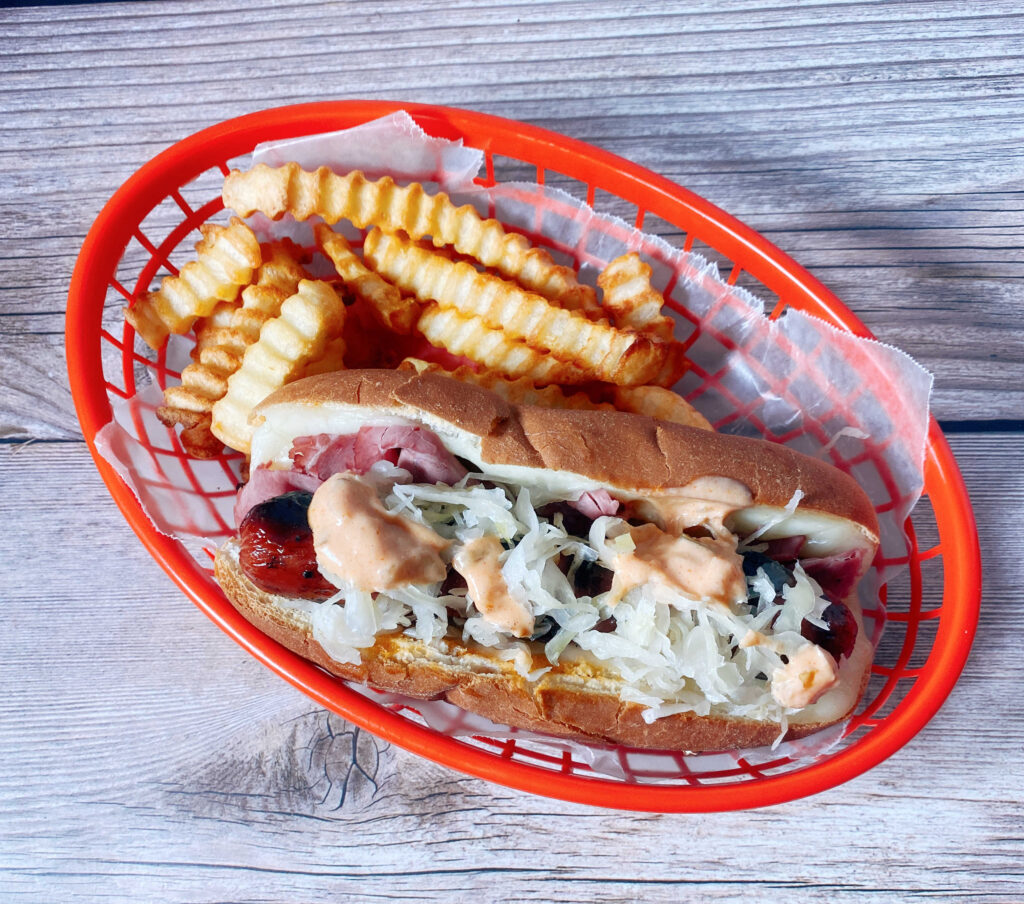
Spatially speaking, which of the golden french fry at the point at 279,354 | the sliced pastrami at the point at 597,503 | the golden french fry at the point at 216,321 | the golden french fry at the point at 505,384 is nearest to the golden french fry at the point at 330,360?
the golden french fry at the point at 279,354

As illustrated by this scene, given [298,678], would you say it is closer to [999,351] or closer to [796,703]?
[796,703]

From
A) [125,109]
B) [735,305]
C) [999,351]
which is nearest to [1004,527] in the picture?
[999,351]

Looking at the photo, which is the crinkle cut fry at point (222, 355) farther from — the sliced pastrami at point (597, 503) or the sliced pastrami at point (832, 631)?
the sliced pastrami at point (832, 631)

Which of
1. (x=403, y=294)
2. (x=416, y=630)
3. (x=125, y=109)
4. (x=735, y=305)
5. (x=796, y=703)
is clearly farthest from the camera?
(x=125, y=109)

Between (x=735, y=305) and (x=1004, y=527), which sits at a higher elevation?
(x=735, y=305)

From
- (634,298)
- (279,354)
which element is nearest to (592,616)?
(634,298)
